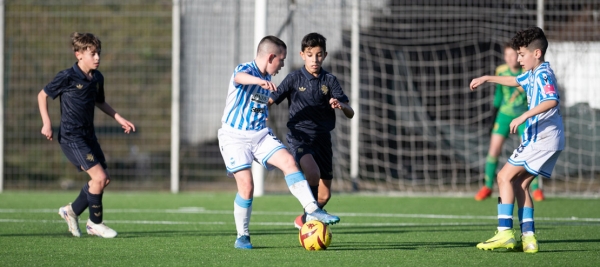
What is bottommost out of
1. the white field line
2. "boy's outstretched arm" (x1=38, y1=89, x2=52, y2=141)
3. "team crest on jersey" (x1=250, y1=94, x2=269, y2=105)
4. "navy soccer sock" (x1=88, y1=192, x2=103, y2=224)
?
the white field line

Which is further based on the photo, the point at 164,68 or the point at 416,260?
the point at 164,68

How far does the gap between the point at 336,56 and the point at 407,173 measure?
7.64 ft

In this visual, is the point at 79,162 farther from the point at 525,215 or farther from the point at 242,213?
the point at 525,215

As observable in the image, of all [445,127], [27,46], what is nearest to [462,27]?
[445,127]

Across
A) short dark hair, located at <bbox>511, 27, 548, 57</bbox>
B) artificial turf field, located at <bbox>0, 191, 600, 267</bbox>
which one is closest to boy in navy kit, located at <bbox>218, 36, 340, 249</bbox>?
artificial turf field, located at <bbox>0, 191, 600, 267</bbox>

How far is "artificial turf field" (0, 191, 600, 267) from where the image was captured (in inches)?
212

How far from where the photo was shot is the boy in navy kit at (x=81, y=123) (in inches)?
275

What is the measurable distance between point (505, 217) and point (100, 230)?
3.45 meters

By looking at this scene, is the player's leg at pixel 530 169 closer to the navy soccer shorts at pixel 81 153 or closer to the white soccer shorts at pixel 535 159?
the white soccer shorts at pixel 535 159

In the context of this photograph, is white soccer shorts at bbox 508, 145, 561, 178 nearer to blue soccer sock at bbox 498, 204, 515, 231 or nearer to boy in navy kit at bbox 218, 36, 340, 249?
blue soccer sock at bbox 498, 204, 515, 231

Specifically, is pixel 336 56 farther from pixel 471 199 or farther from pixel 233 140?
pixel 233 140

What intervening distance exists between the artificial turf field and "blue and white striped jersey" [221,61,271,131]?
96 centimetres

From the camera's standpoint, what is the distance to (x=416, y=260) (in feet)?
17.6

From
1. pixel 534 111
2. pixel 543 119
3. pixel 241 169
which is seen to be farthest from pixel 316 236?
pixel 543 119
